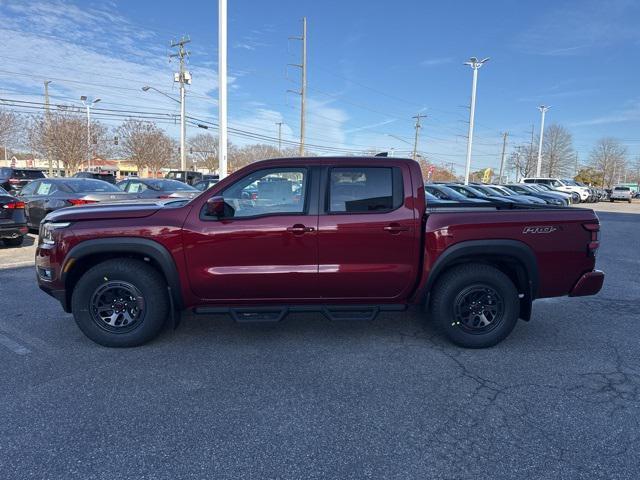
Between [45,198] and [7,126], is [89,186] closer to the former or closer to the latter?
[45,198]

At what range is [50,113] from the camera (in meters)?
36.8

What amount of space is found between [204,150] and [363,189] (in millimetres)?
74286

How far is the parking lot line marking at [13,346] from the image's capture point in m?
3.90

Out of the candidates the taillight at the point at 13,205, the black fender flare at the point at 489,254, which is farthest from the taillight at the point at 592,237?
the taillight at the point at 13,205

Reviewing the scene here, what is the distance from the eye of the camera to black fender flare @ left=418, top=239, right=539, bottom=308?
3.90m

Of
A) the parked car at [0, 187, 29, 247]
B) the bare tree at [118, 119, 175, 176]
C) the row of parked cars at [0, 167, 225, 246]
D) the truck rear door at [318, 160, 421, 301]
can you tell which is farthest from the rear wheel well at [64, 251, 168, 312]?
the bare tree at [118, 119, 175, 176]

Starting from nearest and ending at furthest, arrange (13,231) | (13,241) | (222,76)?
(13,231), (13,241), (222,76)

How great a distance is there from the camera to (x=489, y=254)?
4.00 metres

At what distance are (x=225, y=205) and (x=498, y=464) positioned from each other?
2908 millimetres

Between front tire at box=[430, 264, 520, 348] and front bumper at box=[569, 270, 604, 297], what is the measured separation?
2.20 feet

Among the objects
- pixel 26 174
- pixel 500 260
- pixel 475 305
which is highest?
pixel 26 174

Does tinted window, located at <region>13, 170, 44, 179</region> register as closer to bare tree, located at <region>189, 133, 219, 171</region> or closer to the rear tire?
the rear tire

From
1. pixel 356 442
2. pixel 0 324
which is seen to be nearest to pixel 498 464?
pixel 356 442

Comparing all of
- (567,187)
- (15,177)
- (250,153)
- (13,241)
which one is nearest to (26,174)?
(15,177)
